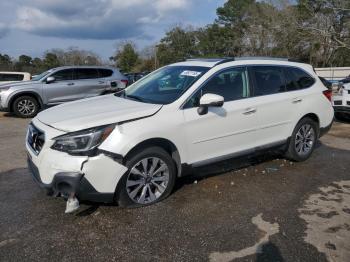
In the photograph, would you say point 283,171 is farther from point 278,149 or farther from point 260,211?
point 260,211

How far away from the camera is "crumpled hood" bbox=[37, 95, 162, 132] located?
4160 millimetres

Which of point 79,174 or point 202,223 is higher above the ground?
point 79,174

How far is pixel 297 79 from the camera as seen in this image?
20.8ft

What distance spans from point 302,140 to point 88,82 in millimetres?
8456

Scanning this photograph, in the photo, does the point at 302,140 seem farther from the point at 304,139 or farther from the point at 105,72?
the point at 105,72

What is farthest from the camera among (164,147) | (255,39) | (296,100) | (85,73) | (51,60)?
(51,60)

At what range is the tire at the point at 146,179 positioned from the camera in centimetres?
434

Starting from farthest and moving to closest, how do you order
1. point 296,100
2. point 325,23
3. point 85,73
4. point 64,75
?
point 325,23 < point 85,73 < point 64,75 < point 296,100

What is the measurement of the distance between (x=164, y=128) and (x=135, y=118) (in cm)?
37

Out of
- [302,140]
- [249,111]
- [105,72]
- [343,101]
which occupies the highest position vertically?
[105,72]

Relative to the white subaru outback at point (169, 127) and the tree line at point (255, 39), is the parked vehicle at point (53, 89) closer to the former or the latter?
the white subaru outback at point (169, 127)

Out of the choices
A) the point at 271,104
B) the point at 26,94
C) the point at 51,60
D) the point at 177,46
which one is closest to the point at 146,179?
the point at 271,104

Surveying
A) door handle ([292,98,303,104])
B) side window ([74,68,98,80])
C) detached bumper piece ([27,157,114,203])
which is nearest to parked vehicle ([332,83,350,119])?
door handle ([292,98,303,104])

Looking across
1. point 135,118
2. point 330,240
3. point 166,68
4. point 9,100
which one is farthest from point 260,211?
point 9,100
